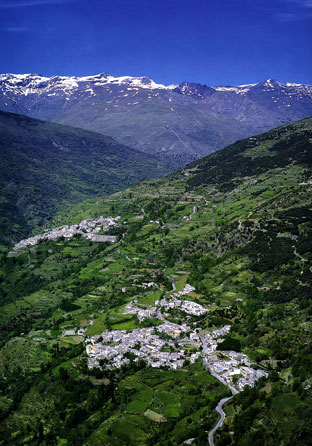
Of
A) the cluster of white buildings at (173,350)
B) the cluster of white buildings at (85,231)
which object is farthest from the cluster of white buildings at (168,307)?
the cluster of white buildings at (85,231)

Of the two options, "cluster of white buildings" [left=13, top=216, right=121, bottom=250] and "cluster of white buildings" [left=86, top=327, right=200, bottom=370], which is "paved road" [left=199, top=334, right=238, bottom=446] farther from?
"cluster of white buildings" [left=13, top=216, right=121, bottom=250]

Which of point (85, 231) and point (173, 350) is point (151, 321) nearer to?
point (173, 350)

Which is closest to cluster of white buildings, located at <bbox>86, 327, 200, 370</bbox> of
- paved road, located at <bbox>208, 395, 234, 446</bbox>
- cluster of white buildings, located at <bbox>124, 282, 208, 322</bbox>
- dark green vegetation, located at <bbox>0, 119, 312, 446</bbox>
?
dark green vegetation, located at <bbox>0, 119, 312, 446</bbox>

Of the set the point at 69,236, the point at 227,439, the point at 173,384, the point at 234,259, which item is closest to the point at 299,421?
the point at 227,439

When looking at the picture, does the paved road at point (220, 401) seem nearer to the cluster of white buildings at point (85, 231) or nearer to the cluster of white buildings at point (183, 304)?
the cluster of white buildings at point (183, 304)

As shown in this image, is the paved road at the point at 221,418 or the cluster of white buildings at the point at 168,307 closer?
the paved road at the point at 221,418

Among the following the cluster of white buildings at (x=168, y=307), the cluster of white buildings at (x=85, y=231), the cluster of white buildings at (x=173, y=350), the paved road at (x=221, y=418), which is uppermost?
the cluster of white buildings at (x=85, y=231)

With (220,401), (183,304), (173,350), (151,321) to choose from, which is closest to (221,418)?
(220,401)
